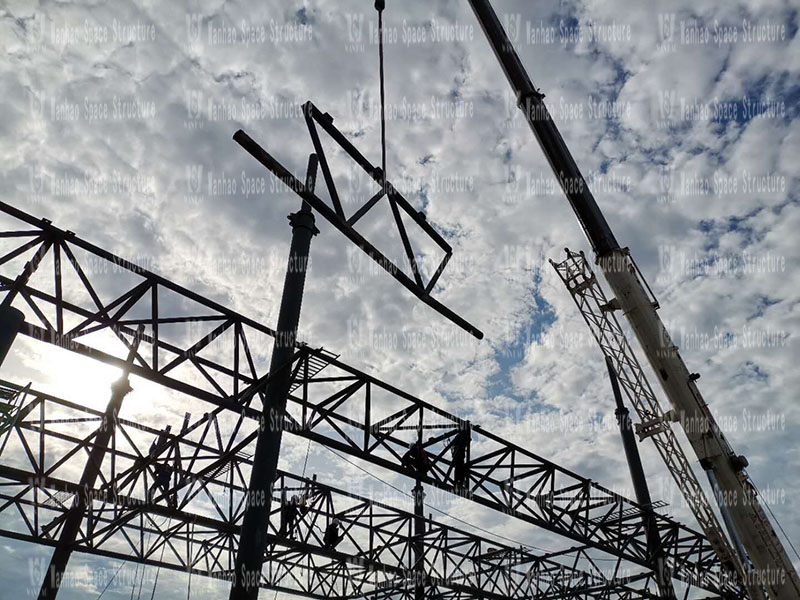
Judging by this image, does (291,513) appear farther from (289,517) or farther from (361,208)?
(361,208)

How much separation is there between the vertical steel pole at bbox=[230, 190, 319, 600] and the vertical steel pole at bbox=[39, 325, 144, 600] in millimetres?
4958

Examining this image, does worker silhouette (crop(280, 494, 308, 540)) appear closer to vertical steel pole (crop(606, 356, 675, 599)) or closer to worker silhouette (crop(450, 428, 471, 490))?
worker silhouette (crop(450, 428, 471, 490))

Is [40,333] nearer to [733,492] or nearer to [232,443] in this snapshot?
[232,443]

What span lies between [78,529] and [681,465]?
59.6 ft

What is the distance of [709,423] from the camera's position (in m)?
14.2

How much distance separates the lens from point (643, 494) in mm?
22859

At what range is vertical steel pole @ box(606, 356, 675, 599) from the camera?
19.6 meters

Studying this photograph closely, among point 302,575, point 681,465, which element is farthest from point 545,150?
point 302,575

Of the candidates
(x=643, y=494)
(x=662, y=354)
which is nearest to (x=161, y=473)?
(x=662, y=354)

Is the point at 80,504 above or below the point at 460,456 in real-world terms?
below

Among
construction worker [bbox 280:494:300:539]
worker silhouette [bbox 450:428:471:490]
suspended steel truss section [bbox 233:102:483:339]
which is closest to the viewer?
suspended steel truss section [bbox 233:102:483:339]

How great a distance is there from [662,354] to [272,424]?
10708 millimetres

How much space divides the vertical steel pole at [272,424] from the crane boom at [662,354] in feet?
27.0

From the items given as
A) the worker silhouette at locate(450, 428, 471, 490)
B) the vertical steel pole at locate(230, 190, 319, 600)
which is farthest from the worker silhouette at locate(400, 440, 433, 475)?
the vertical steel pole at locate(230, 190, 319, 600)
